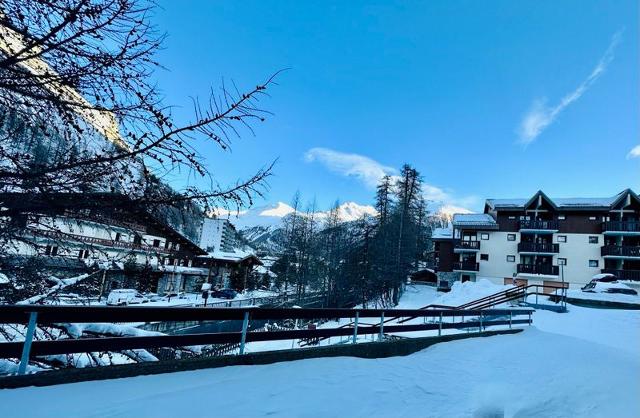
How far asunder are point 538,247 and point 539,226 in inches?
96.8

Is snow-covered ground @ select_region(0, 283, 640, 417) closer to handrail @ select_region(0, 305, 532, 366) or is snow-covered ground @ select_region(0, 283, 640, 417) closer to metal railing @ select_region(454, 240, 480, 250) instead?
handrail @ select_region(0, 305, 532, 366)

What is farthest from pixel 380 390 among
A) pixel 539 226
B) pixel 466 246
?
pixel 539 226

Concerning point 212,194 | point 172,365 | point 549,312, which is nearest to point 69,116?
point 212,194

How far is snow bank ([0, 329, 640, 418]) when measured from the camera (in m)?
3.51

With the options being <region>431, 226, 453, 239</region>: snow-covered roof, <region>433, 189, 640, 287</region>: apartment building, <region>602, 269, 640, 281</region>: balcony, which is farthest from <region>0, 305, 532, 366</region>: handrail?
<region>431, 226, 453, 239</region>: snow-covered roof

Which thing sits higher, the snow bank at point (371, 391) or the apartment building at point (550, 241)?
the apartment building at point (550, 241)

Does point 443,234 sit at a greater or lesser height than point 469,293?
greater

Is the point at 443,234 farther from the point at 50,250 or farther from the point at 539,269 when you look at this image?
the point at 50,250

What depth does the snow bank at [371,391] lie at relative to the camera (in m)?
3.51

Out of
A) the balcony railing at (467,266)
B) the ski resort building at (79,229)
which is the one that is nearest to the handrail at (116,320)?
the ski resort building at (79,229)

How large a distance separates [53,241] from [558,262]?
4602cm

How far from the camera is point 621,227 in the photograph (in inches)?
1416

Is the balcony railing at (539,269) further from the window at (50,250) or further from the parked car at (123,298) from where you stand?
the window at (50,250)

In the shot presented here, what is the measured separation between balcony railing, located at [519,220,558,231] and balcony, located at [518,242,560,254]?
6.00ft
